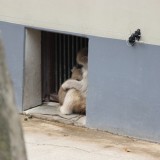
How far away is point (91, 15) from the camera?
736 cm

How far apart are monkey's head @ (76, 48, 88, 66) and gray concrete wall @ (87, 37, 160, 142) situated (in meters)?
0.66

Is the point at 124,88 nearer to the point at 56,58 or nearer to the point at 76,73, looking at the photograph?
the point at 76,73

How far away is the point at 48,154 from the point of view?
21.5 feet

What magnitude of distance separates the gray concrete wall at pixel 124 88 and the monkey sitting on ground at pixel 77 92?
60 cm

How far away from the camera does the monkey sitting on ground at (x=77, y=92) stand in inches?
323

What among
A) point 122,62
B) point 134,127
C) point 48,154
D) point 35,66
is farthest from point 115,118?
point 35,66

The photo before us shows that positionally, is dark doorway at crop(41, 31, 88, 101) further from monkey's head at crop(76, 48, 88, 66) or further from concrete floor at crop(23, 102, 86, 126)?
monkey's head at crop(76, 48, 88, 66)

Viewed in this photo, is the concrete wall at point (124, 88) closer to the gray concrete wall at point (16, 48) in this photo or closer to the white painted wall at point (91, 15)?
the white painted wall at point (91, 15)

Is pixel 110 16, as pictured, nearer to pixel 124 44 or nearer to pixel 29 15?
pixel 124 44

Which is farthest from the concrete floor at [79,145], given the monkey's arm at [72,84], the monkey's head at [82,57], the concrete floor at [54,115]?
the monkey's head at [82,57]

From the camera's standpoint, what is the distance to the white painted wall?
676 cm

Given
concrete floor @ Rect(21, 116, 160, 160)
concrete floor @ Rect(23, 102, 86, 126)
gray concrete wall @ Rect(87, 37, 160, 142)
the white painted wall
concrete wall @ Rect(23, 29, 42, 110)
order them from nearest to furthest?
concrete floor @ Rect(21, 116, 160, 160)
the white painted wall
gray concrete wall @ Rect(87, 37, 160, 142)
concrete floor @ Rect(23, 102, 86, 126)
concrete wall @ Rect(23, 29, 42, 110)

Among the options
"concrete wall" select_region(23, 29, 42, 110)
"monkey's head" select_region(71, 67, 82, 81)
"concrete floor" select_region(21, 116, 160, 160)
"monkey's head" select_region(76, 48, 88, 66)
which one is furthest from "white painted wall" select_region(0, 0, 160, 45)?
"concrete floor" select_region(21, 116, 160, 160)

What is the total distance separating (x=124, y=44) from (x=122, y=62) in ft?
0.86
